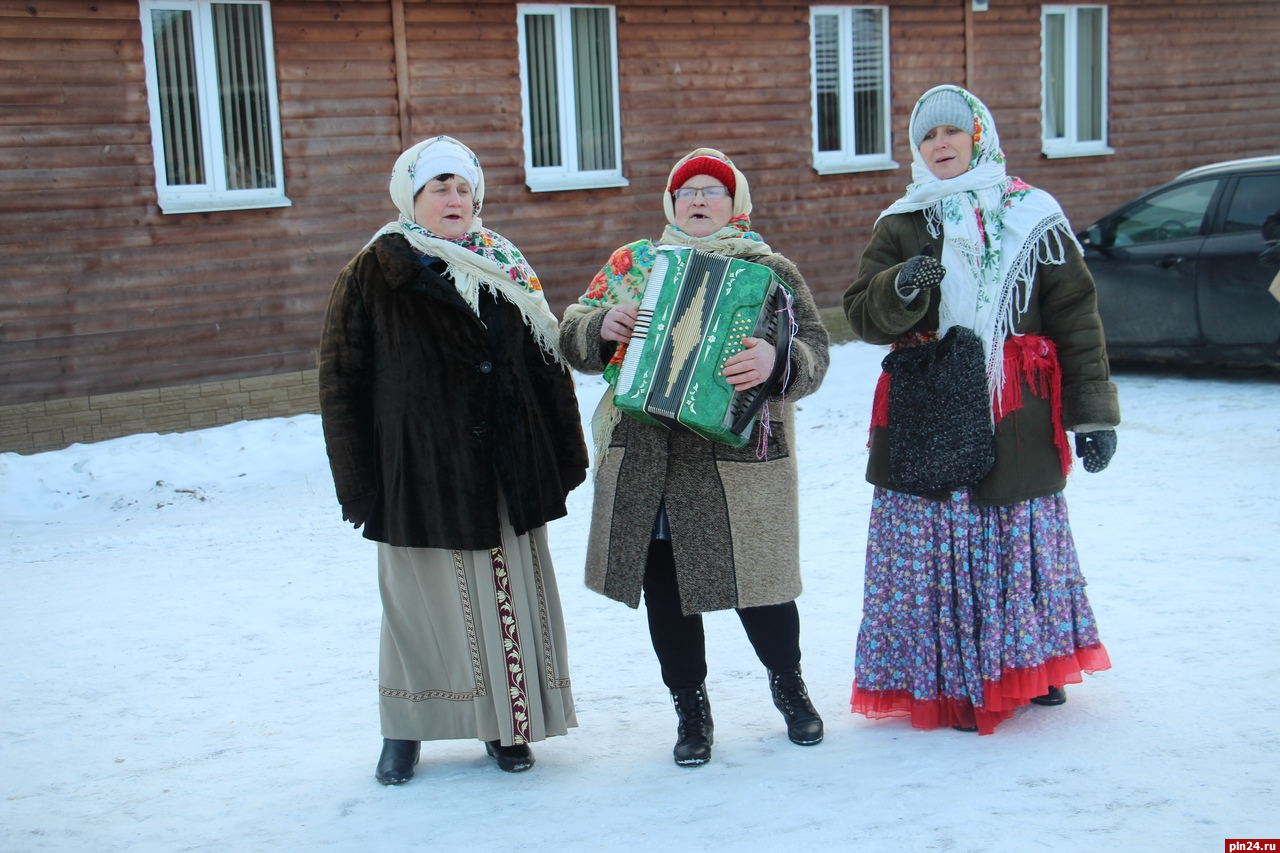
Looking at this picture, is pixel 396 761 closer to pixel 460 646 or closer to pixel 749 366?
pixel 460 646

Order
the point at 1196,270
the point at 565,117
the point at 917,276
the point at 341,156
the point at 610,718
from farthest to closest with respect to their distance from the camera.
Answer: the point at 565,117, the point at 341,156, the point at 1196,270, the point at 610,718, the point at 917,276

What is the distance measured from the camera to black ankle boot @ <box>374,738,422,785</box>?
334cm

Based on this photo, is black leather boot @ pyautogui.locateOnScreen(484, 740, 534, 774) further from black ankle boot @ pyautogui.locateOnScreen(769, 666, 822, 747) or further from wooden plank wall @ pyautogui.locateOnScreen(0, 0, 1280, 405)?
wooden plank wall @ pyautogui.locateOnScreen(0, 0, 1280, 405)

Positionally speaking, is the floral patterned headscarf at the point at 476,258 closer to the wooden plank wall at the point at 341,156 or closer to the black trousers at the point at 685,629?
the black trousers at the point at 685,629

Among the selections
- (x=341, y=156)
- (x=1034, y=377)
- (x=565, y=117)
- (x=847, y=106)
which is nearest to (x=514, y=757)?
(x=1034, y=377)

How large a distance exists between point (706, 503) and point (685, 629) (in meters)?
0.38

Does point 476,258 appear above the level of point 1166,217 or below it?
below

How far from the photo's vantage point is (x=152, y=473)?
7.38 metres

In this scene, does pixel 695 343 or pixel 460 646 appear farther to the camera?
pixel 460 646

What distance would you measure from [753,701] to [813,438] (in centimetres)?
418

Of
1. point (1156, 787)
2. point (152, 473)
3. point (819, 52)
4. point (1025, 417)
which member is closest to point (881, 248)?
point (1025, 417)

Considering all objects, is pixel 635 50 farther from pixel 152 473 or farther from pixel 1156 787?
pixel 1156 787

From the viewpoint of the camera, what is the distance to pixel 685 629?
135 inches

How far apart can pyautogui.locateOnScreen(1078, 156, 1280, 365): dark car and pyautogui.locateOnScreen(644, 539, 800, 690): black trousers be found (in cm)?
598
